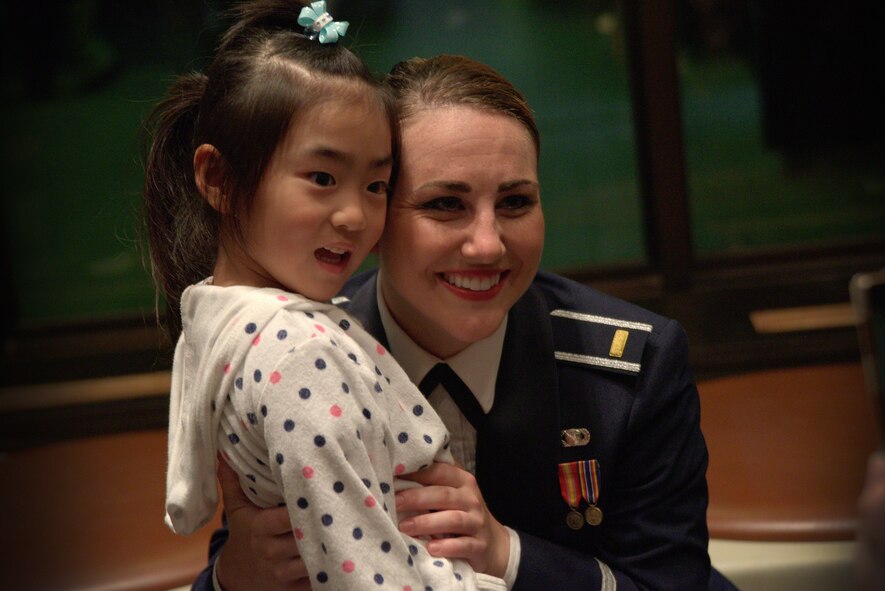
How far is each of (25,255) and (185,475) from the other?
9.13ft

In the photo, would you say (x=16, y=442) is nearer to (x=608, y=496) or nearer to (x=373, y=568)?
(x=608, y=496)

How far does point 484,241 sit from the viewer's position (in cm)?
151

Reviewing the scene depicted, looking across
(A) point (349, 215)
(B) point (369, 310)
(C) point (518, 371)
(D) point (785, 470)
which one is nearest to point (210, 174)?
(A) point (349, 215)

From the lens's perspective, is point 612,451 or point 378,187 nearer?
point 378,187

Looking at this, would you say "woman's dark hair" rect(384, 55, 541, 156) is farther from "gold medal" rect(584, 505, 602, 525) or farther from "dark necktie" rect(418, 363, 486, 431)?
"gold medal" rect(584, 505, 602, 525)

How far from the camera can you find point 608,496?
1692 mm

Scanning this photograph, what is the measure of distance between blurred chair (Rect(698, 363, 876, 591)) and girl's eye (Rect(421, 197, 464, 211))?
0.82m

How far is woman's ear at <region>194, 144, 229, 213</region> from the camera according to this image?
141cm

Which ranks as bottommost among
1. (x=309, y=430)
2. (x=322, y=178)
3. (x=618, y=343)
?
(x=618, y=343)

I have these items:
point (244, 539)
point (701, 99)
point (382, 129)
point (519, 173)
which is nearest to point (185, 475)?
point (244, 539)

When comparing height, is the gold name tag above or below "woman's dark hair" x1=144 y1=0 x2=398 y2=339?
below

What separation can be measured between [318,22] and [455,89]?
0.23 meters

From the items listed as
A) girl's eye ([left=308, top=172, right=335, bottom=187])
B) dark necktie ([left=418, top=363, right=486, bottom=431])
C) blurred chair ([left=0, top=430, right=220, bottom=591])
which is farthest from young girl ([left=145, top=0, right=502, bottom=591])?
blurred chair ([left=0, top=430, right=220, bottom=591])

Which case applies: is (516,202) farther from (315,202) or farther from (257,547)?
(257,547)
